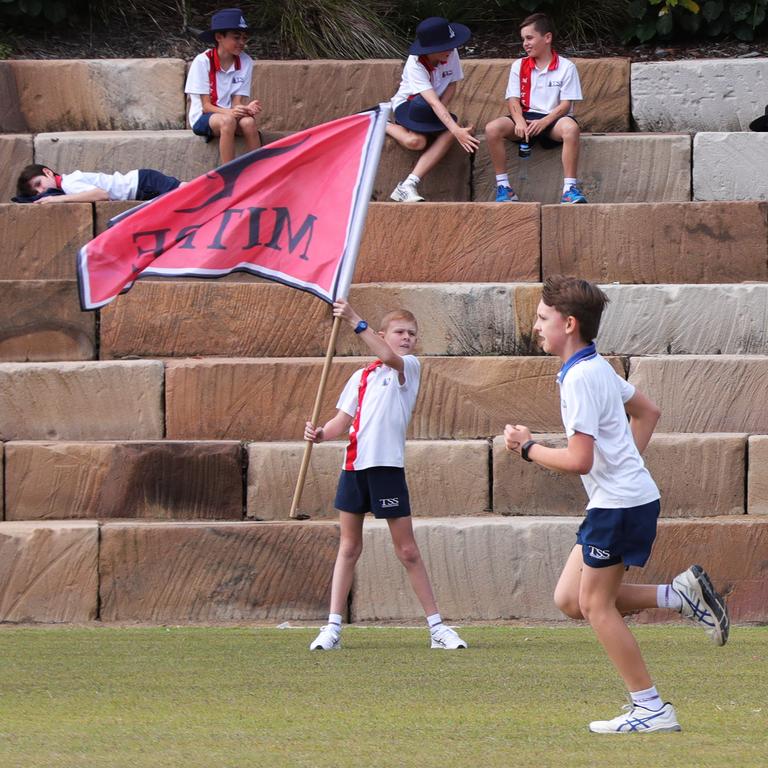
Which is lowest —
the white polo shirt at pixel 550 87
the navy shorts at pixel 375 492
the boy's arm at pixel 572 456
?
the navy shorts at pixel 375 492

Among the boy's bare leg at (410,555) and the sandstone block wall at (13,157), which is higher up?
the sandstone block wall at (13,157)

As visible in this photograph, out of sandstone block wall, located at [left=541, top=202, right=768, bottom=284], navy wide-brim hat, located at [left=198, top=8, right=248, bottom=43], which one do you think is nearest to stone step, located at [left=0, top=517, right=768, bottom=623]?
sandstone block wall, located at [left=541, top=202, right=768, bottom=284]

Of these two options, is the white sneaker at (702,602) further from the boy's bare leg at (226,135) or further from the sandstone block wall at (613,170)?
the boy's bare leg at (226,135)

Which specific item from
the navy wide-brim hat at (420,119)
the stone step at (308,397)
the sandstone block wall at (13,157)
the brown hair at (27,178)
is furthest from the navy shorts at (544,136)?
the sandstone block wall at (13,157)

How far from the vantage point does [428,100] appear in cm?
1060

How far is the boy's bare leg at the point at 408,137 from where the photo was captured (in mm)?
10852

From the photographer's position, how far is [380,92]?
11.7 meters

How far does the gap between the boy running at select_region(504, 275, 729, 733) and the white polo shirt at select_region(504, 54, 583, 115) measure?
6.20 meters

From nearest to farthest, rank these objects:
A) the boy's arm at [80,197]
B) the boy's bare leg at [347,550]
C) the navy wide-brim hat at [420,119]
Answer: the boy's bare leg at [347,550], the boy's arm at [80,197], the navy wide-brim hat at [420,119]

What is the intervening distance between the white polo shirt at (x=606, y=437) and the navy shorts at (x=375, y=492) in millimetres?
2265

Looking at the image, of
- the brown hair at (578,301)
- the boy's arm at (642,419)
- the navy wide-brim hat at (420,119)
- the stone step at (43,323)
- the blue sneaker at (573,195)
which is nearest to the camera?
the brown hair at (578,301)

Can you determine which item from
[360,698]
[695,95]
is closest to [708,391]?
[695,95]

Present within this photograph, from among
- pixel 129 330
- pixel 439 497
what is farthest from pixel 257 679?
pixel 129 330

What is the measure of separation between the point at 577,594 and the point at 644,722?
487 millimetres
